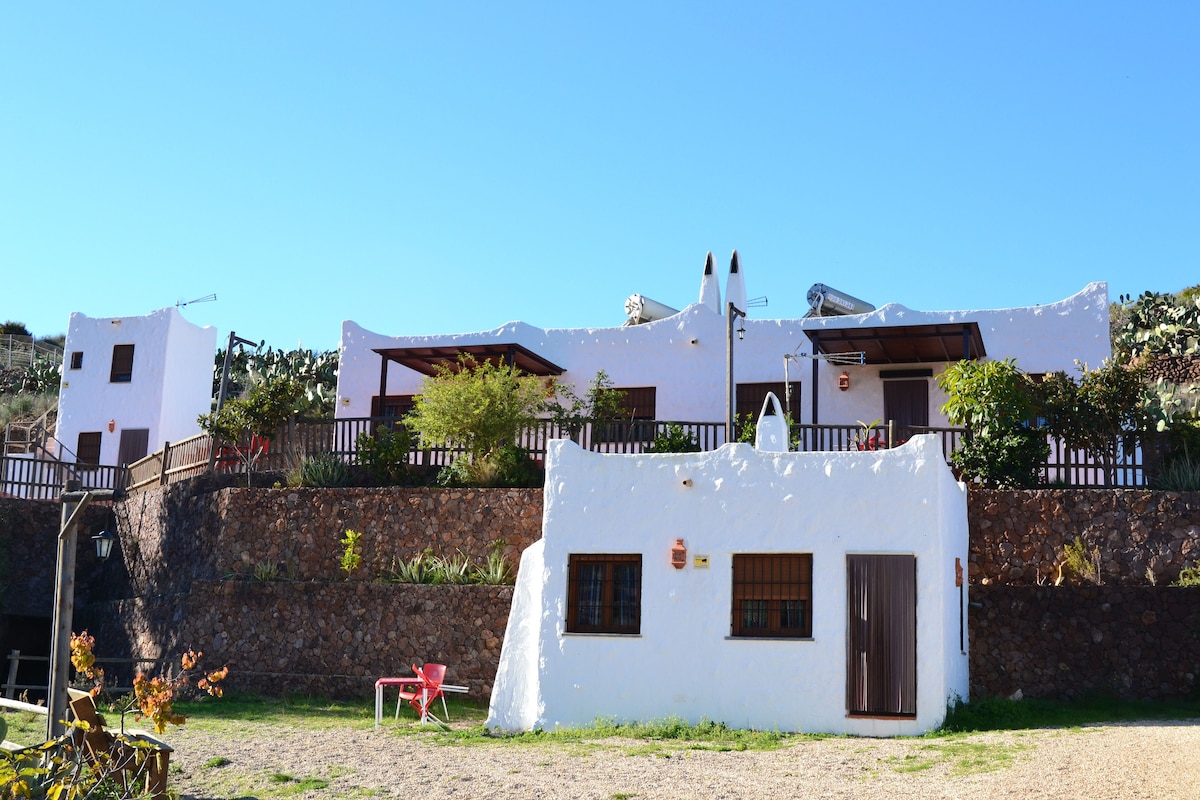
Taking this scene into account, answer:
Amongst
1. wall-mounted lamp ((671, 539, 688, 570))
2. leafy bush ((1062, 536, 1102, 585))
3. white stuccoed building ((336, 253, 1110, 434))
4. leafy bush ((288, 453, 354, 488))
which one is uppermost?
white stuccoed building ((336, 253, 1110, 434))

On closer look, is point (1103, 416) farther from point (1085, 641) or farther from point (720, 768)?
point (720, 768)

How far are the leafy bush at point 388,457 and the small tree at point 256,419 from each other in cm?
195

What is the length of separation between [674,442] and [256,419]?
7.35m

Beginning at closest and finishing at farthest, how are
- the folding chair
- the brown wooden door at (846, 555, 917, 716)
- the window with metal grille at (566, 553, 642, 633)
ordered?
the brown wooden door at (846, 555, 917, 716) < the window with metal grille at (566, 553, 642, 633) < the folding chair

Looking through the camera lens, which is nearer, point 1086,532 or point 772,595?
point 772,595

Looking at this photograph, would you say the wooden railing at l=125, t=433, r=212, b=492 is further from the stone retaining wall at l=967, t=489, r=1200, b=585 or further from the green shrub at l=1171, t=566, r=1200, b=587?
the green shrub at l=1171, t=566, r=1200, b=587

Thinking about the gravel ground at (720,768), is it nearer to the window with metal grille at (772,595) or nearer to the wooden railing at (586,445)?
the window with metal grille at (772,595)

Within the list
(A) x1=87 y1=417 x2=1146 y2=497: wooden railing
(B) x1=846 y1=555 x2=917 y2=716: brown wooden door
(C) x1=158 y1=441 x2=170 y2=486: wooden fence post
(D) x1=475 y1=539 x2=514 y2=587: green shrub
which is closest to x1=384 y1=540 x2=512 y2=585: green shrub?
(D) x1=475 y1=539 x2=514 y2=587: green shrub

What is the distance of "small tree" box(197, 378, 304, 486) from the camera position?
21391 mm

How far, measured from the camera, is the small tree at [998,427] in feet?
58.9

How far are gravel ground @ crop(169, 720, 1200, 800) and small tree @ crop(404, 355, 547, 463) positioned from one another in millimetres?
6882

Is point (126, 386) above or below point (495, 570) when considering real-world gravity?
above

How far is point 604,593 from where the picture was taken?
14906 mm

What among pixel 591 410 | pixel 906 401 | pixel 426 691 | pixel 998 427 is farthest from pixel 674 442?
pixel 426 691
